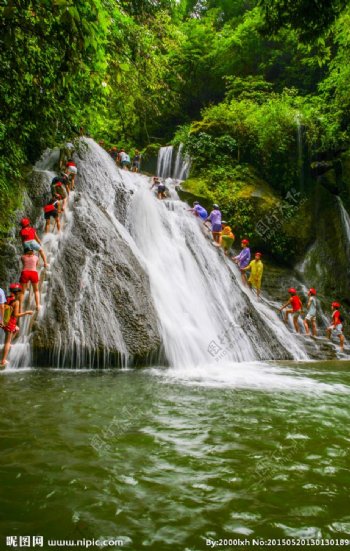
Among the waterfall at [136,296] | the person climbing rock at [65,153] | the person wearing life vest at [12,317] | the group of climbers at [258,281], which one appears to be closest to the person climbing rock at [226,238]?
the group of climbers at [258,281]

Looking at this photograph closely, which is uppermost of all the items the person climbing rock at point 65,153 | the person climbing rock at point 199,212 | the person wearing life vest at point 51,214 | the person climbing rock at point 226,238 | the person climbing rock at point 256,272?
the person climbing rock at point 65,153

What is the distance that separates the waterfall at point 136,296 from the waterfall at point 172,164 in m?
6.19

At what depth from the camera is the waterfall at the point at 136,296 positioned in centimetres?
706

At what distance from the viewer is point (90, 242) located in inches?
337

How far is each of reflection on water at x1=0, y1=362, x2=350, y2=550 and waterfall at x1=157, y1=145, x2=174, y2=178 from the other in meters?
16.3

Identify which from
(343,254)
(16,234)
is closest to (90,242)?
(16,234)

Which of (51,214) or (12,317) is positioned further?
(51,214)

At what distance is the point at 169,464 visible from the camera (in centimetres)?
292

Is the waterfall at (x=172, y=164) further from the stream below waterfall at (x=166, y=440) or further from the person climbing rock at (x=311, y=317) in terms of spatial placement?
the stream below waterfall at (x=166, y=440)

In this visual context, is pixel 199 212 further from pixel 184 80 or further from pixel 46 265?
pixel 184 80

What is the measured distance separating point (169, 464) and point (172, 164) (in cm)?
1843

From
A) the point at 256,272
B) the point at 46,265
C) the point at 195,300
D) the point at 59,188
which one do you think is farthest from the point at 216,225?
the point at 46,265

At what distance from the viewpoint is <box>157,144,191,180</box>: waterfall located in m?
18.9

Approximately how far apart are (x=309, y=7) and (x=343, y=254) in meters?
13.4
